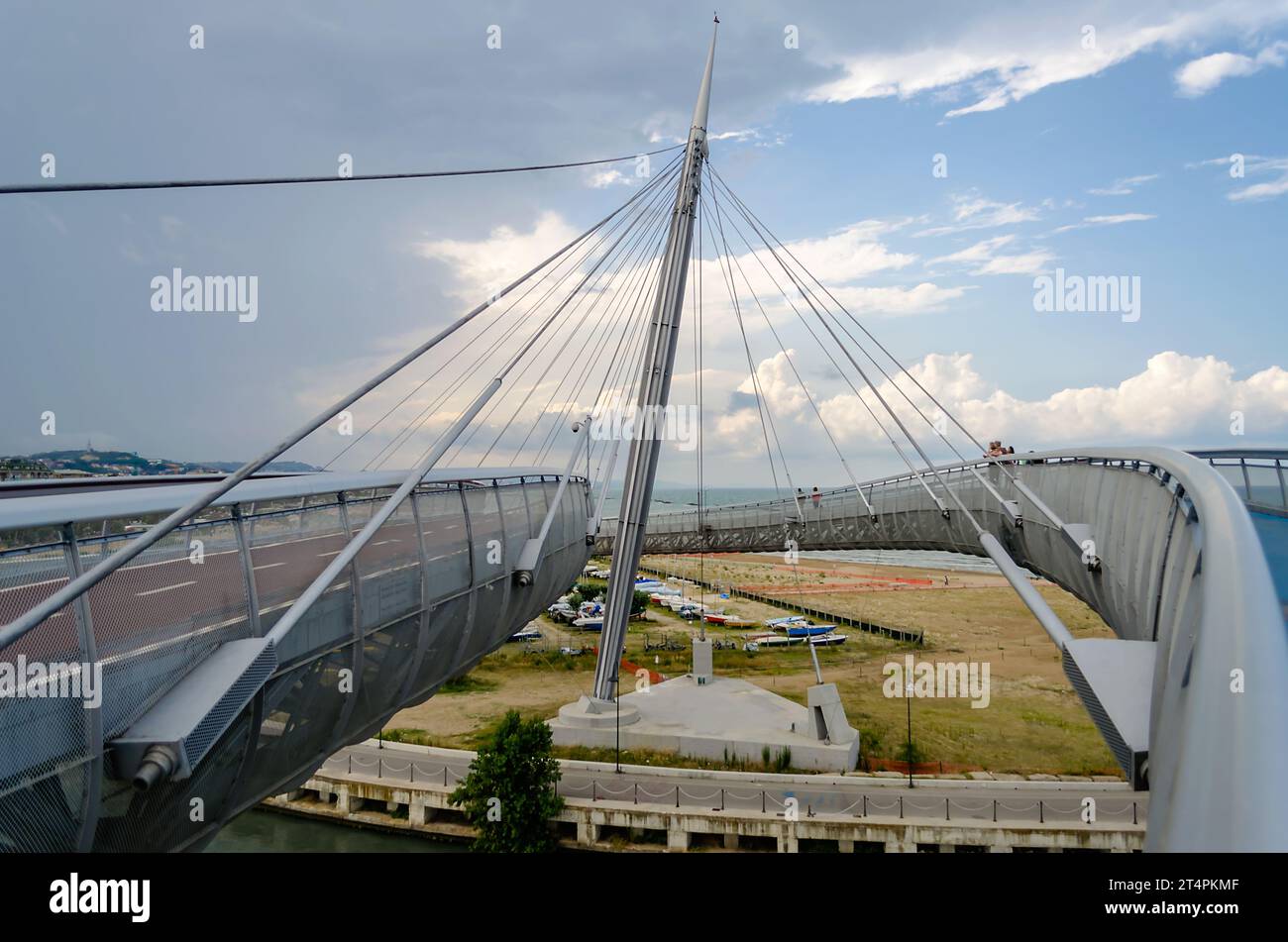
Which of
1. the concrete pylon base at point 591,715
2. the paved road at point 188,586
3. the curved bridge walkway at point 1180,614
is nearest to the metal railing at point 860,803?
the concrete pylon base at point 591,715

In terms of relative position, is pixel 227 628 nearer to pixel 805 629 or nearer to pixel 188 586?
pixel 188 586

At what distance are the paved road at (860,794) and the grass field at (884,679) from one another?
1.45m

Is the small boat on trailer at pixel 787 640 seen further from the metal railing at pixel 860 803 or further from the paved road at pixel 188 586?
the paved road at pixel 188 586

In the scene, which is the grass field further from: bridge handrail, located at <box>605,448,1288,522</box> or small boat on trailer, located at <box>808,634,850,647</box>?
bridge handrail, located at <box>605,448,1288,522</box>

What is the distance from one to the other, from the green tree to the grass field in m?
2.95

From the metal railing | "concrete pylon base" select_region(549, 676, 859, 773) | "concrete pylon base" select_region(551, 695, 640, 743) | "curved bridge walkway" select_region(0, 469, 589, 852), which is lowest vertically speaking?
the metal railing

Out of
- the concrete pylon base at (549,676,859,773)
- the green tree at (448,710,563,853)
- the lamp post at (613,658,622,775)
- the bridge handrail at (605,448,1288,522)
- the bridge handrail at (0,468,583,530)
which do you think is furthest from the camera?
the concrete pylon base at (549,676,859,773)

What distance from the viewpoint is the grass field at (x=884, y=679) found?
25328 millimetres

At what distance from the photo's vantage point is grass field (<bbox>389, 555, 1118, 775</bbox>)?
2533cm

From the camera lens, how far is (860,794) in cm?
2059

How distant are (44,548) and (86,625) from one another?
504 millimetres

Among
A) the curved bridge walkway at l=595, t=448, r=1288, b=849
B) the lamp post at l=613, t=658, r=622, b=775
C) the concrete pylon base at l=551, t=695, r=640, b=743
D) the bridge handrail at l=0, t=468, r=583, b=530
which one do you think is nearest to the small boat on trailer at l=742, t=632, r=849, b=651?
the lamp post at l=613, t=658, r=622, b=775

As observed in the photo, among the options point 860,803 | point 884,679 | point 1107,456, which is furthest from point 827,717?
point 1107,456
